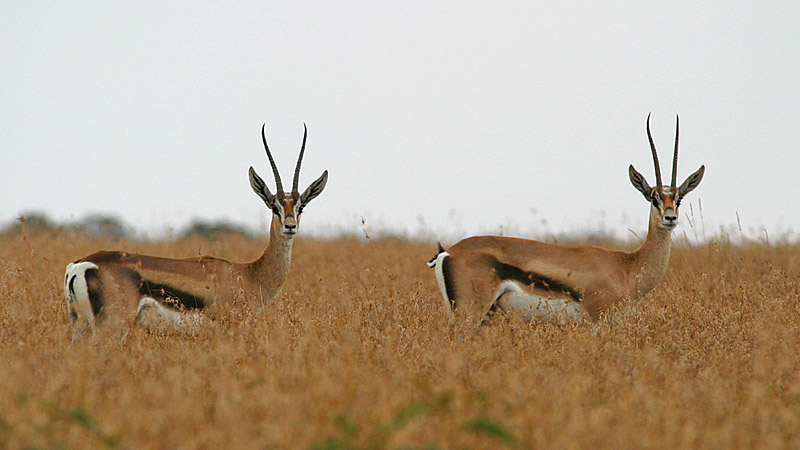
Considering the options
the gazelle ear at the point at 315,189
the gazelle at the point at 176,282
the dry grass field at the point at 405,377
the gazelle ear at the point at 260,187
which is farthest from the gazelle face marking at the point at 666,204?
the gazelle ear at the point at 260,187

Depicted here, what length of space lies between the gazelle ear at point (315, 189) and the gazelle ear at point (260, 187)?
1.14 feet

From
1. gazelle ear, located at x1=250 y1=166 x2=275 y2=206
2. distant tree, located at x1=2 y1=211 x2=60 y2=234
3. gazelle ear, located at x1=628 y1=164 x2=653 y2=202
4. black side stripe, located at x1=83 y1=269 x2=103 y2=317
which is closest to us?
black side stripe, located at x1=83 y1=269 x2=103 y2=317

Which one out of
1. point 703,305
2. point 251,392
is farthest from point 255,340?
point 703,305

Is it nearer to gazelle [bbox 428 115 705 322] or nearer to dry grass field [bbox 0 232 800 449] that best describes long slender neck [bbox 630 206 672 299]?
gazelle [bbox 428 115 705 322]

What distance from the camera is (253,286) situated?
311 inches

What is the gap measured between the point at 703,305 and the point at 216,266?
472 cm

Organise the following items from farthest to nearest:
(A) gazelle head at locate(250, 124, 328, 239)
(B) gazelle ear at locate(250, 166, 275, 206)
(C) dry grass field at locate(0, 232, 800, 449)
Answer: (B) gazelle ear at locate(250, 166, 275, 206)
(A) gazelle head at locate(250, 124, 328, 239)
(C) dry grass field at locate(0, 232, 800, 449)

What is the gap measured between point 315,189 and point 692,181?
4.03 metres

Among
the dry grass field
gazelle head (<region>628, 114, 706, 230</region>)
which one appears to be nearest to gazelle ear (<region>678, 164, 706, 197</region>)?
gazelle head (<region>628, 114, 706, 230</region>)

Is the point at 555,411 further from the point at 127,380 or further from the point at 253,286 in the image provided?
the point at 253,286

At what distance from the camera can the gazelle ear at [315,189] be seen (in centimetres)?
841

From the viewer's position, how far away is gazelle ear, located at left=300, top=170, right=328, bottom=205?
8.41 meters

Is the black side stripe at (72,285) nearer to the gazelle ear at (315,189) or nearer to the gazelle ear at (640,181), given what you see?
the gazelle ear at (315,189)

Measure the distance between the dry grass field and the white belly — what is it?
25 centimetres
